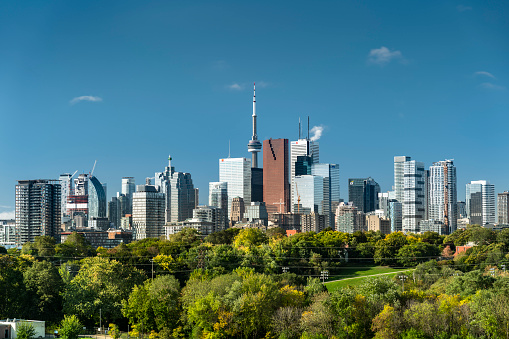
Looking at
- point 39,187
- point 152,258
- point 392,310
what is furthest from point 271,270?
point 39,187

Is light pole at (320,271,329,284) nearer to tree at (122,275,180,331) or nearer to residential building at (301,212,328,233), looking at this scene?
tree at (122,275,180,331)

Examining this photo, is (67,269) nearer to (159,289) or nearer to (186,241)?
(159,289)

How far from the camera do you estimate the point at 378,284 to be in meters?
48.3

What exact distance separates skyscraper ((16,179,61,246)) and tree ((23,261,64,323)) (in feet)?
300

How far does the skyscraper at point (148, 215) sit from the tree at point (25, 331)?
11932 centimetres

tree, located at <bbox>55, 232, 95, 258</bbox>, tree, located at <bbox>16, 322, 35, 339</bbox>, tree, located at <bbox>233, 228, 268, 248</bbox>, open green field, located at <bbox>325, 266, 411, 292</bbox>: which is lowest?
tree, located at <bbox>16, 322, 35, 339</bbox>

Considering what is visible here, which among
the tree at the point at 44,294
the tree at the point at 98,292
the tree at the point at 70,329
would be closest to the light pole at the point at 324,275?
the tree at the point at 98,292

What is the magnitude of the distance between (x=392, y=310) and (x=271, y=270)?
24.1 m

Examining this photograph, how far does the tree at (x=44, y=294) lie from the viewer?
179 feet

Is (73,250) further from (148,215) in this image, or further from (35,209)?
(148,215)

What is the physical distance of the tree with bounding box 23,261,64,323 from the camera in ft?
179

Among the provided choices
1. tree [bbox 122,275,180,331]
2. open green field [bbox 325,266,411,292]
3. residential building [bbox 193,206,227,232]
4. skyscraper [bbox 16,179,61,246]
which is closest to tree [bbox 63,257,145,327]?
tree [bbox 122,275,180,331]

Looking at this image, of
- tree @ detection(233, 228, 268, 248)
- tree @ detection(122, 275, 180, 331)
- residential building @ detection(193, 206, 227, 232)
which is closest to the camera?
tree @ detection(122, 275, 180, 331)

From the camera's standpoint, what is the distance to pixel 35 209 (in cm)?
14400
